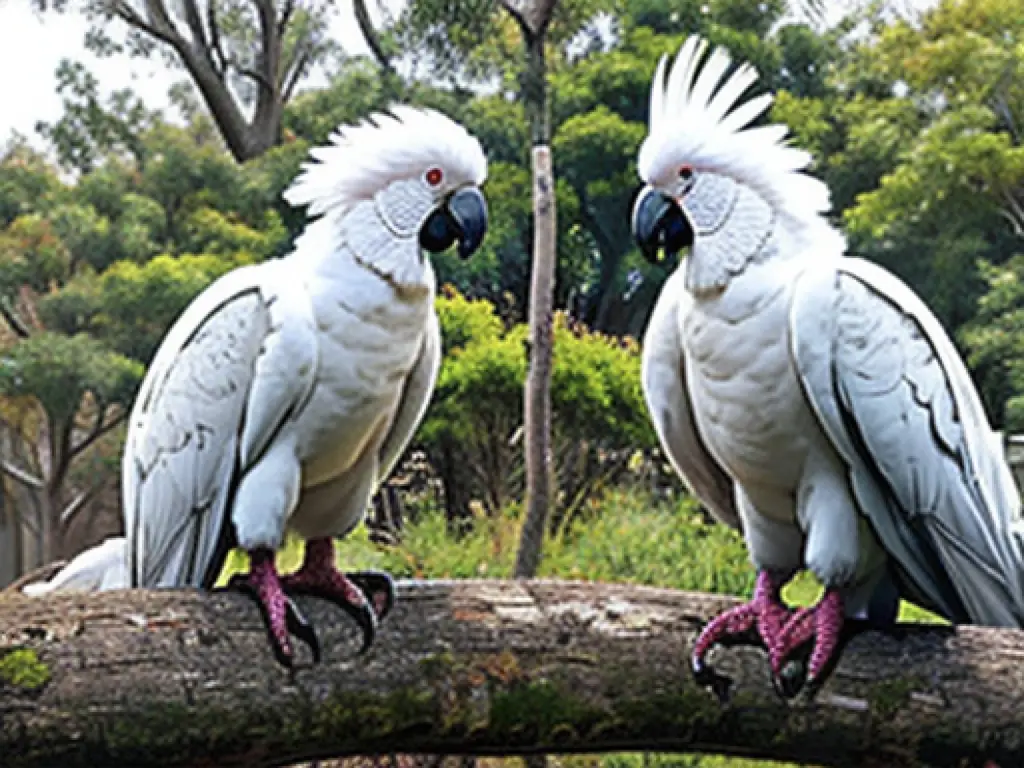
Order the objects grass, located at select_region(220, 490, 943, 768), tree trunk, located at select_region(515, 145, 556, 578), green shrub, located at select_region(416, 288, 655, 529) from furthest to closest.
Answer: green shrub, located at select_region(416, 288, 655, 529)
grass, located at select_region(220, 490, 943, 768)
tree trunk, located at select_region(515, 145, 556, 578)

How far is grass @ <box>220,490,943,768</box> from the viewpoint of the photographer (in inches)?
232

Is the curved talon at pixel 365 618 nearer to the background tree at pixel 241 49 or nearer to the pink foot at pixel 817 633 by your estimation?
the pink foot at pixel 817 633

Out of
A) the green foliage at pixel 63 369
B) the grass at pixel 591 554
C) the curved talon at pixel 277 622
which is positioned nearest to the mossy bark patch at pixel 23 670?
the curved talon at pixel 277 622

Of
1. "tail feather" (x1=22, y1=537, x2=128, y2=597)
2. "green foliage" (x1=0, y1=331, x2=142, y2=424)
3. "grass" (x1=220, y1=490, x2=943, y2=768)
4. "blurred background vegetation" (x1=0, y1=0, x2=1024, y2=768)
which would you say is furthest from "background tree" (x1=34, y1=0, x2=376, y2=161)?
"tail feather" (x1=22, y1=537, x2=128, y2=597)

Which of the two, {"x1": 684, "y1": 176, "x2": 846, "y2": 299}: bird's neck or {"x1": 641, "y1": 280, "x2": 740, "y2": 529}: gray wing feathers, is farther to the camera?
{"x1": 641, "y1": 280, "x2": 740, "y2": 529}: gray wing feathers

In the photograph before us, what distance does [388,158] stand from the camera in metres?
2.03

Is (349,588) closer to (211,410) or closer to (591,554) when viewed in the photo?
(211,410)

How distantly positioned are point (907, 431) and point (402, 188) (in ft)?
3.10

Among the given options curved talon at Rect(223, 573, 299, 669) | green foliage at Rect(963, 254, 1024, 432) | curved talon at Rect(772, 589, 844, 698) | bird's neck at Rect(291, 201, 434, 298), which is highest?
bird's neck at Rect(291, 201, 434, 298)

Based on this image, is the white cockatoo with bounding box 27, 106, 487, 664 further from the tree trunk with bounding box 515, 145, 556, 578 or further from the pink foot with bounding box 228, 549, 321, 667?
the tree trunk with bounding box 515, 145, 556, 578

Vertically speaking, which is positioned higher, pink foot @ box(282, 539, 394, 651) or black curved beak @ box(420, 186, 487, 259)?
black curved beak @ box(420, 186, 487, 259)

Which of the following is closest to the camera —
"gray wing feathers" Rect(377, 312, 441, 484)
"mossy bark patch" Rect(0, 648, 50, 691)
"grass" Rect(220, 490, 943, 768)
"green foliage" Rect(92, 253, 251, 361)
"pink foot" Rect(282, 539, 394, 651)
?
"mossy bark patch" Rect(0, 648, 50, 691)

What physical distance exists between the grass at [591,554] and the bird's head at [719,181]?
12.2 feet

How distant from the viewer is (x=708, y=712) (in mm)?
1895
